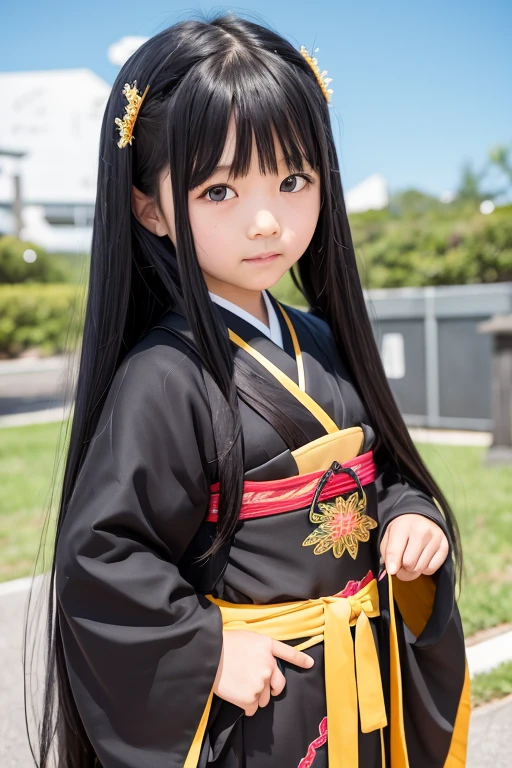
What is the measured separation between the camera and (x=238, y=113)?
3.62 ft

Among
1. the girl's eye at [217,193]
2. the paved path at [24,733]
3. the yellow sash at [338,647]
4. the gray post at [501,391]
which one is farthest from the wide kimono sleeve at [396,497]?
the gray post at [501,391]

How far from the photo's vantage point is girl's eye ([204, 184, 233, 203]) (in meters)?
1.14

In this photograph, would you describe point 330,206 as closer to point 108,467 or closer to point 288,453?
point 288,453

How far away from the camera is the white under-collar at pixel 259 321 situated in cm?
130

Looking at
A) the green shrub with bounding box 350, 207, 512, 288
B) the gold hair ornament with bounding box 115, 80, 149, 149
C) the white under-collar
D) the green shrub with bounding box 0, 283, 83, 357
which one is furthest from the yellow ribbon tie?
the green shrub with bounding box 0, 283, 83, 357

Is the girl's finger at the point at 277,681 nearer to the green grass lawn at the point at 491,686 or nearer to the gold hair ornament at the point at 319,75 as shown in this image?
the gold hair ornament at the point at 319,75

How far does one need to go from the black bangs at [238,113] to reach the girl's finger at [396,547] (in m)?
0.62

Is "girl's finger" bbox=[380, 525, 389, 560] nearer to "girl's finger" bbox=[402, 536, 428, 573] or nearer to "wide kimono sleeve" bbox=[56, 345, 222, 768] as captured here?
"girl's finger" bbox=[402, 536, 428, 573]

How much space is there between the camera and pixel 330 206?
1.32 m

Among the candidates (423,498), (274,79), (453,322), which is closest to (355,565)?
(423,498)

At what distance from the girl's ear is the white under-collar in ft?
0.46

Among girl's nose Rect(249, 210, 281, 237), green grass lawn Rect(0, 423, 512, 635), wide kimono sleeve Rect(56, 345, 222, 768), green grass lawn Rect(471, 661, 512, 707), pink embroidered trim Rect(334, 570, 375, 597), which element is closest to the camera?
wide kimono sleeve Rect(56, 345, 222, 768)

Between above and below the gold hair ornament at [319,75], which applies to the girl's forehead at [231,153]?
below

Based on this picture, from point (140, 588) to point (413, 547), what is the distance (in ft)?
1.55
